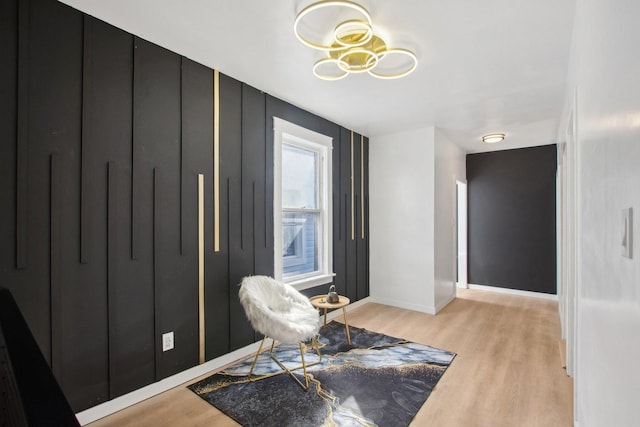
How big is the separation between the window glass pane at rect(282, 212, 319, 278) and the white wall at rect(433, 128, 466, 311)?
1649mm

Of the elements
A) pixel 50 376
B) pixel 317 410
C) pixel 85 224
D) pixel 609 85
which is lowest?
pixel 317 410

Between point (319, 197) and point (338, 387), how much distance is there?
2172mm

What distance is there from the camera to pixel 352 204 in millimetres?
4340

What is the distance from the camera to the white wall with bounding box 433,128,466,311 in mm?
4207

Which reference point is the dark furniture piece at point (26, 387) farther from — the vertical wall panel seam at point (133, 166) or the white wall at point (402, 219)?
the white wall at point (402, 219)

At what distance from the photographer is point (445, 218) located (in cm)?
452

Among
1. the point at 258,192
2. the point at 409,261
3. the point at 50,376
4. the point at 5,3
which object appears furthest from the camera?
the point at 409,261

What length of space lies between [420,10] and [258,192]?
1920 millimetres

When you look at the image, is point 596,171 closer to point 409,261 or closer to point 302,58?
point 302,58

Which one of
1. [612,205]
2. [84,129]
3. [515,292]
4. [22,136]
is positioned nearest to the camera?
[612,205]

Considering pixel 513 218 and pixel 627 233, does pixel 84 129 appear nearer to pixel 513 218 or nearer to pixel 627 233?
pixel 627 233

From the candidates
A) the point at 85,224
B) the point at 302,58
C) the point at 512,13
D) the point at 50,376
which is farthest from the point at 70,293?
the point at 512,13

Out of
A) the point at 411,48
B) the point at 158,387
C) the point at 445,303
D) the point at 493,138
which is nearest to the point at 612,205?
the point at 411,48

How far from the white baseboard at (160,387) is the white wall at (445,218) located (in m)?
2.65
